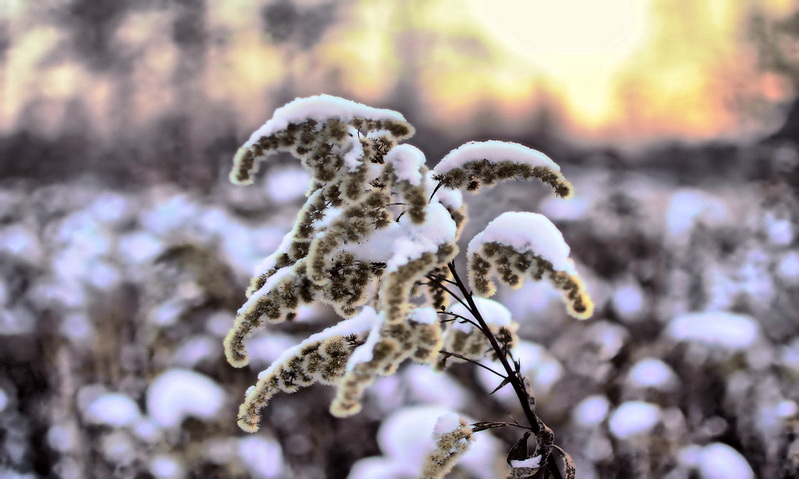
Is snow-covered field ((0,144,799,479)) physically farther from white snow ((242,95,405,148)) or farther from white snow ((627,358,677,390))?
white snow ((242,95,405,148))

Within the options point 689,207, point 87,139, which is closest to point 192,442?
point 87,139

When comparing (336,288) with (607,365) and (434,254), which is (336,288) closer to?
(434,254)

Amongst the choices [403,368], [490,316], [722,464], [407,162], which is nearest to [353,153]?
[407,162]

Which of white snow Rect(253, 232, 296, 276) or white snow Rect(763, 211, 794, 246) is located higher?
white snow Rect(253, 232, 296, 276)

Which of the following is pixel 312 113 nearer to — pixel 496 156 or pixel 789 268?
pixel 496 156

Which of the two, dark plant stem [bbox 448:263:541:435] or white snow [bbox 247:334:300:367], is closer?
dark plant stem [bbox 448:263:541:435]

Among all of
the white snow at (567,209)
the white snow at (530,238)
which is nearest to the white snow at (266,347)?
the white snow at (567,209)

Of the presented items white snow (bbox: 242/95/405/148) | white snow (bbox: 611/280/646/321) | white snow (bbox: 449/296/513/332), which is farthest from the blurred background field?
white snow (bbox: 242/95/405/148)

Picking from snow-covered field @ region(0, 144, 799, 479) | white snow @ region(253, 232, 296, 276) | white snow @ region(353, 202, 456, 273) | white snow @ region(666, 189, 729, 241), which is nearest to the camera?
white snow @ region(353, 202, 456, 273)
